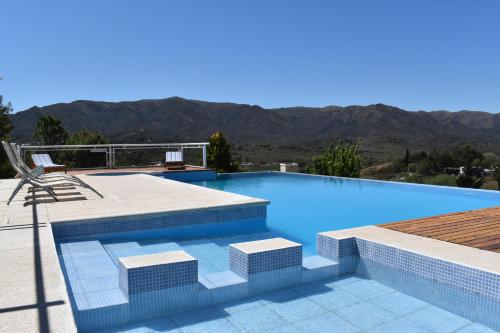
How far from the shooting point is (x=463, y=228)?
4.10m

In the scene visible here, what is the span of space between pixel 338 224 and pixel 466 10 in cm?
1473

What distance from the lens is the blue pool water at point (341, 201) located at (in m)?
6.14

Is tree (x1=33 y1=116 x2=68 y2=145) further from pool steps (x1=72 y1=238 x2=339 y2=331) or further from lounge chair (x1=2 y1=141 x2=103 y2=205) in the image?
pool steps (x1=72 y1=238 x2=339 y2=331)

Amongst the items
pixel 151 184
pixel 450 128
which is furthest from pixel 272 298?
pixel 450 128

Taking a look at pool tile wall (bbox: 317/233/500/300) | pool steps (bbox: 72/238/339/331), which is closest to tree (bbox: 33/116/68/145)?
pool steps (bbox: 72/238/339/331)

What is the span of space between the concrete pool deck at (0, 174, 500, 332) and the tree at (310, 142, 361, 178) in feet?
21.5

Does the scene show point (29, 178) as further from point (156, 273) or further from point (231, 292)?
point (231, 292)

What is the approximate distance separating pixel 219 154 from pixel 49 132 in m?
12.3

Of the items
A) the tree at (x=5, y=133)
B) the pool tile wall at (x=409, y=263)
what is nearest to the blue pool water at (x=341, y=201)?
the pool tile wall at (x=409, y=263)

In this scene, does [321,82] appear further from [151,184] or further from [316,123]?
[151,184]

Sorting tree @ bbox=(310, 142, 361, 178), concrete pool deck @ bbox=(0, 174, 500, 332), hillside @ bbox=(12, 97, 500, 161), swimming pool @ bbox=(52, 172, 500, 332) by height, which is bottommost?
swimming pool @ bbox=(52, 172, 500, 332)

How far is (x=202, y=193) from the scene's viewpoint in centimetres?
657

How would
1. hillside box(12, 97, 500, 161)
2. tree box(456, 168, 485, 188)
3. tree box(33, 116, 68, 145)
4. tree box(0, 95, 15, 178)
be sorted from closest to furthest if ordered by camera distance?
tree box(456, 168, 485, 188) → tree box(0, 95, 15, 178) → tree box(33, 116, 68, 145) → hillside box(12, 97, 500, 161)

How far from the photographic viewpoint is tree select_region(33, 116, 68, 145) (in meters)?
20.7
